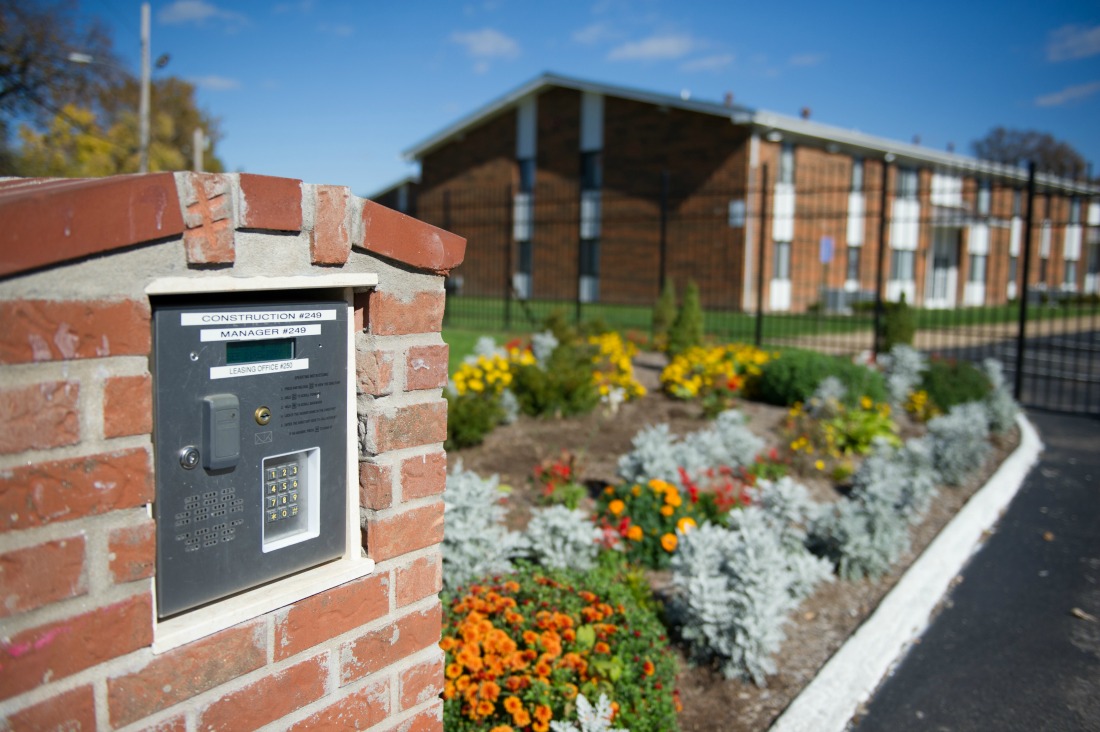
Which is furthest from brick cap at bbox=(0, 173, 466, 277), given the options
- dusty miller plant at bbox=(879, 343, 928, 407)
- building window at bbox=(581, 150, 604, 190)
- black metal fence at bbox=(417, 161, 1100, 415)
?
building window at bbox=(581, 150, 604, 190)

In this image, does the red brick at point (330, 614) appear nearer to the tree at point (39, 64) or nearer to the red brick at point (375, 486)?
the red brick at point (375, 486)

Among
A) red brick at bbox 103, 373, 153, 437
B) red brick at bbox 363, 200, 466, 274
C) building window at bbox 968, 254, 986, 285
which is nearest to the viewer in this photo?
red brick at bbox 103, 373, 153, 437

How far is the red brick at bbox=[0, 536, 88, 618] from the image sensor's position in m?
1.28

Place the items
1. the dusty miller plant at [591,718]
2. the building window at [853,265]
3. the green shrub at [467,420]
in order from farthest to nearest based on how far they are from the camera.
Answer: the building window at [853,265] < the green shrub at [467,420] < the dusty miller plant at [591,718]

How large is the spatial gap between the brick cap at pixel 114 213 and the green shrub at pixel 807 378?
7.22 meters

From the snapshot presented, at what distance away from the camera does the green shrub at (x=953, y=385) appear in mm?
8930

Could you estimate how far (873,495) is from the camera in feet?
16.7

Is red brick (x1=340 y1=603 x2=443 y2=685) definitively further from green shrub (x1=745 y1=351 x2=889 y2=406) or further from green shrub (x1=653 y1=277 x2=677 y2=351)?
green shrub (x1=653 y1=277 x2=677 y2=351)

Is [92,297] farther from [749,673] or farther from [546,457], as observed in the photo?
[546,457]

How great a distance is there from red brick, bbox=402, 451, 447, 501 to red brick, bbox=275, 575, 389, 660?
213 millimetres

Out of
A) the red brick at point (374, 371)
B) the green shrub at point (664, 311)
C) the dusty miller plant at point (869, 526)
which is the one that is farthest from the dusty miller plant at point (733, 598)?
the green shrub at point (664, 311)

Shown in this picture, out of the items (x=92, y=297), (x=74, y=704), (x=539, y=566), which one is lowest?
(x=539, y=566)

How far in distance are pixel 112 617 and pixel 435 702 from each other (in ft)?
3.06

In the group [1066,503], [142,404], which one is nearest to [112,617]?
[142,404]
